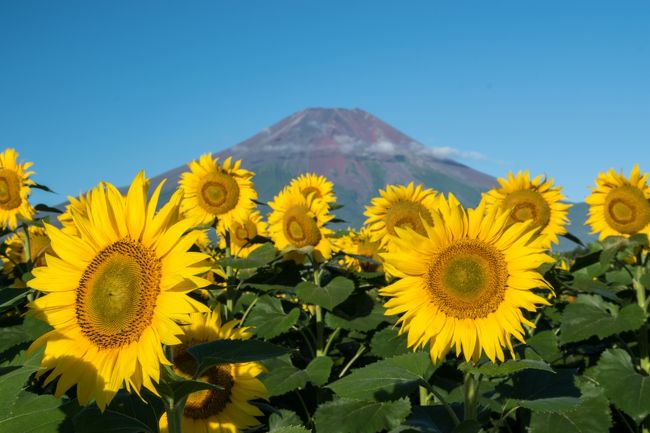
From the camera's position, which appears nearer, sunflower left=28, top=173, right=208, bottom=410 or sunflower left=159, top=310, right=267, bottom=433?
sunflower left=28, top=173, right=208, bottom=410

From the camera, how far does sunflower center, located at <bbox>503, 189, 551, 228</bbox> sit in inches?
269

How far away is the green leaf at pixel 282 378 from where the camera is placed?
463 cm

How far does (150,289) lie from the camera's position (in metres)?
2.33

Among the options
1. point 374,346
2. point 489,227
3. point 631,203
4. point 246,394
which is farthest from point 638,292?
point 246,394

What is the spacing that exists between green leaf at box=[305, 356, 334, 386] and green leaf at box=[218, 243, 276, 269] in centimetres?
114

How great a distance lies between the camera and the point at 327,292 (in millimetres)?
5406

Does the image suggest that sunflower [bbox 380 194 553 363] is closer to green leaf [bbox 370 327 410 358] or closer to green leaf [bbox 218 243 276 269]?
green leaf [bbox 370 327 410 358]

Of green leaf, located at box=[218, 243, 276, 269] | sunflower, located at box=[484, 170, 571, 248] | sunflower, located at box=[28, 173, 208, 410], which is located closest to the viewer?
sunflower, located at box=[28, 173, 208, 410]

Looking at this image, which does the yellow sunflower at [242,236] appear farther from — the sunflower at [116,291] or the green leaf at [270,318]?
the sunflower at [116,291]

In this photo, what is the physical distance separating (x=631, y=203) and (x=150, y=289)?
6.22m

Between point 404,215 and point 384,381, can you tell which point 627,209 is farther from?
point 384,381

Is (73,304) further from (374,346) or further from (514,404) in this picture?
(374,346)

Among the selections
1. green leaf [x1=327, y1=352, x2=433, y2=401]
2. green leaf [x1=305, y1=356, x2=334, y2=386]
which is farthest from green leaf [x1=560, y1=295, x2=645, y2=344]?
green leaf [x1=327, y1=352, x2=433, y2=401]

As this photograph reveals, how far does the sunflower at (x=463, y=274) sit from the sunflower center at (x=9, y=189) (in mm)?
5528
